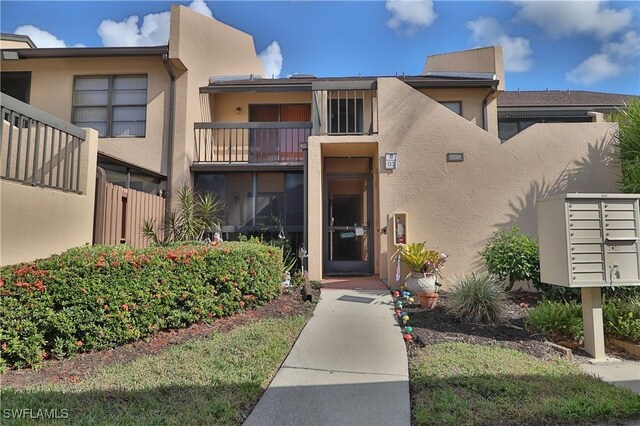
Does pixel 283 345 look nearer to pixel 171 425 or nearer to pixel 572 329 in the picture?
pixel 171 425

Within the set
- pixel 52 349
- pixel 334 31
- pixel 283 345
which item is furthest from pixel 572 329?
pixel 334 31

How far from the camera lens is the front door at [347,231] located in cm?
943

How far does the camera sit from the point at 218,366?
3.82 m

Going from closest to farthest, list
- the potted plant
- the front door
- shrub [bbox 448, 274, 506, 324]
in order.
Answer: shrub [bbox 448, 274, 506, 324]
the potted plant
the front door

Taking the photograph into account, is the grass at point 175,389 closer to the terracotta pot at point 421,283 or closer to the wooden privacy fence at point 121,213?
the terracotta pot at point 421,283

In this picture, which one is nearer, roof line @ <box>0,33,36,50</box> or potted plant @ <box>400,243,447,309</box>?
potted plant @ <box>400,243,447,309</box>

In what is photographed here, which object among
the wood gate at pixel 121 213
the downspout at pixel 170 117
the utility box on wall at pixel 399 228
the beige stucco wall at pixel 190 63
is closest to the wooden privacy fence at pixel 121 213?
the wood gate at pixel 121 213

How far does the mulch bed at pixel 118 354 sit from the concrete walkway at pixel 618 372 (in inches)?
153

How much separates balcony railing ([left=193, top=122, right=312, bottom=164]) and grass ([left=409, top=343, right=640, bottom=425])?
286 inches

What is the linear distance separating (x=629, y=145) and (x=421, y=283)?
583cm

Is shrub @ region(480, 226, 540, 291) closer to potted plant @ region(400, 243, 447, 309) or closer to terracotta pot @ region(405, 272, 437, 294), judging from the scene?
potted plant @ region(400, 243, 447, 309)

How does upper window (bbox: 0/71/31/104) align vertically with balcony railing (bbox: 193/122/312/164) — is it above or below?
above

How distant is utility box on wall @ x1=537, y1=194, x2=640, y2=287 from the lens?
4457mm

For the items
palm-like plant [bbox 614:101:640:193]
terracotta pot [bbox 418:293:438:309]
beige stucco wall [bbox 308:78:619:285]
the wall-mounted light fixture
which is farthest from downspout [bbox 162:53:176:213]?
palm-like plant [bbox 614:101:640:193]
